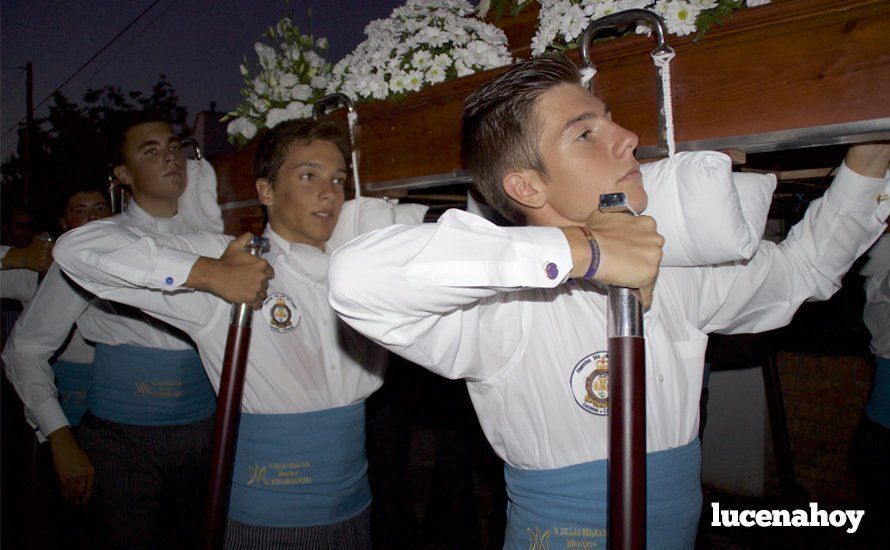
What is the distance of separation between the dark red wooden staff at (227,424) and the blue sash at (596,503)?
104 cm

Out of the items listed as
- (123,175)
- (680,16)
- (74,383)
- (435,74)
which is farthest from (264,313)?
(74,383)

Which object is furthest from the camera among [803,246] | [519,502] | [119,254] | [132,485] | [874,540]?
[874,540]

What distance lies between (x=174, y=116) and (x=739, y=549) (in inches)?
644

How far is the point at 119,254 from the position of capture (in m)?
2.09

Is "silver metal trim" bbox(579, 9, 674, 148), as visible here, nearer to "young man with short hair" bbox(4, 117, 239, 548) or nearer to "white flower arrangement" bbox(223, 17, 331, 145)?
"white flower arrangement" bbox(223, 17, 331, 145)

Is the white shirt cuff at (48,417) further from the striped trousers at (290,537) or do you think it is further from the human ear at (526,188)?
the human ear at (526,188)

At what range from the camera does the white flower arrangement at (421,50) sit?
2.08 metres

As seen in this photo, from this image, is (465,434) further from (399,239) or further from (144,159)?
(399,239)

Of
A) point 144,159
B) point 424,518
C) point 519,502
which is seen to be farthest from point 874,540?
point 144,159

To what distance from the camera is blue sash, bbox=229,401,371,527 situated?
2.20 metres

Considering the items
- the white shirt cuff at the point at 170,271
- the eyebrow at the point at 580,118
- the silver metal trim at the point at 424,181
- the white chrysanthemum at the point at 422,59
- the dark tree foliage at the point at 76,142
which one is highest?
the dark tree foliage at the point at 76,142

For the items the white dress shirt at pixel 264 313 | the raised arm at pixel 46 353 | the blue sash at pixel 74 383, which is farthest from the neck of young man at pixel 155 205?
the blue sash at pixel 74 383

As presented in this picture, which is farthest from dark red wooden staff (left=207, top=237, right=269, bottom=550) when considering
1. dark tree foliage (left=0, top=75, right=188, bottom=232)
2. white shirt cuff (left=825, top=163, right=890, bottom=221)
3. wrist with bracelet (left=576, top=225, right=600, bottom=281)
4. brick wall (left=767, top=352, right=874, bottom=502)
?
dark tree foliage (left=0, top=75, right=188, bottom=232)

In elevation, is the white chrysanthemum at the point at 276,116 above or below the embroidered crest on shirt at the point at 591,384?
above
